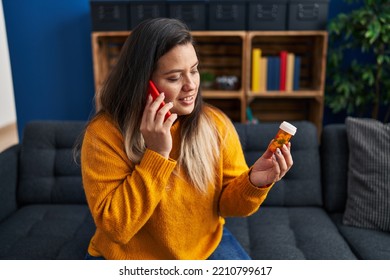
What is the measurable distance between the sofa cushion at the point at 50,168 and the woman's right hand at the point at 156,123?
96cm

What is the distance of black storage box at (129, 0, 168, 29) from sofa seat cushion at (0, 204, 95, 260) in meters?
1.38

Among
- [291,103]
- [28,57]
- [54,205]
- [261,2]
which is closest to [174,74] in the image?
[54,205]

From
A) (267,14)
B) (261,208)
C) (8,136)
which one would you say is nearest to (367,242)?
(261,208)

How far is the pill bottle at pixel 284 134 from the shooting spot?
101 cm

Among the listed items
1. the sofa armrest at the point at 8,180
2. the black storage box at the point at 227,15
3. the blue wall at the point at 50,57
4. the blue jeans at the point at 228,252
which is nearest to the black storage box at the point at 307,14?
the black storage box at the point at 227,15

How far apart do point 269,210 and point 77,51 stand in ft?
6.89

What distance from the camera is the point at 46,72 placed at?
319cm

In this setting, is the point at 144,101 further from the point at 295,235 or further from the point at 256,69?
the point at 256,69

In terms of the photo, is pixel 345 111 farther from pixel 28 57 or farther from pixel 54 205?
pixel 28 57

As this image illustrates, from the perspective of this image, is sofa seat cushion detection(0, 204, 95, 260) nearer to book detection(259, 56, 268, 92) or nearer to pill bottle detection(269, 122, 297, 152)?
pill bottle detection(269, 122, 297, 152)

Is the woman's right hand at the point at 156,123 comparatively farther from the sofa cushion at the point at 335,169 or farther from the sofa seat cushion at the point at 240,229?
the sofa cushion at the point at 335,169

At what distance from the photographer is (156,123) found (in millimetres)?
969

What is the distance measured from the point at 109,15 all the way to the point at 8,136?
2.32 m

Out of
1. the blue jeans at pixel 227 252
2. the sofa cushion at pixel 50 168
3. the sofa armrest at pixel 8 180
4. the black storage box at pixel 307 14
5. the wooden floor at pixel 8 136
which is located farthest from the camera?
the wooden floor at pixel 8 136
